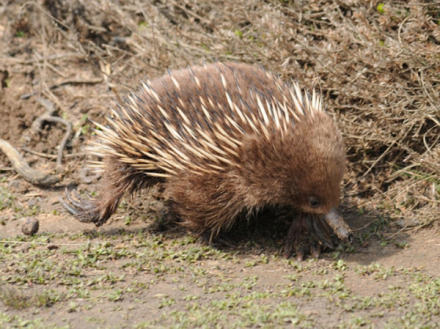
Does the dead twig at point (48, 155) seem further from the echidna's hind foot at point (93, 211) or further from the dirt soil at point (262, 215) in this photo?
the echidna's hind foot at point (93, 211)

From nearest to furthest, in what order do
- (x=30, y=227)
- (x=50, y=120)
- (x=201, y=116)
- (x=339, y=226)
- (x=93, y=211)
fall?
(x=339, y=226), (x=201, y=116), (x=30, y=227), (x=93, y=211), (x=50, y=120)

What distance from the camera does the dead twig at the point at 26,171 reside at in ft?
22.1

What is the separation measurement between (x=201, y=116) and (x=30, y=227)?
79.6 inches

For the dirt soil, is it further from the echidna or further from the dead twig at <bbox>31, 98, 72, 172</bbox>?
the echidna

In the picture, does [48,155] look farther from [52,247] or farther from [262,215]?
[262,215]

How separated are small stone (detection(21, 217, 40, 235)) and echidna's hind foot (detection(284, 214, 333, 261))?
2333 mm

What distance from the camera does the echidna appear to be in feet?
14.9

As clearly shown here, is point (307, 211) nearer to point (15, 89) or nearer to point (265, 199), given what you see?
point (265, 199)

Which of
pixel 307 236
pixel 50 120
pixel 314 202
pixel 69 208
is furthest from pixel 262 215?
pixel 50 120

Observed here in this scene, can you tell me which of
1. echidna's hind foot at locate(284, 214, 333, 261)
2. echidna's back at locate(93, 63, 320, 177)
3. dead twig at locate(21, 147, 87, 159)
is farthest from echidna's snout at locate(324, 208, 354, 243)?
dead twig at locate(21, 147, 87, 159)

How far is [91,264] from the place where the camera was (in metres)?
4.97

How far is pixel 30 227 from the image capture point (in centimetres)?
557

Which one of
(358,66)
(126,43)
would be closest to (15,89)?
(126,43)

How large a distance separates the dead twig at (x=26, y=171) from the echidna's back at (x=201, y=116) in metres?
1.57
